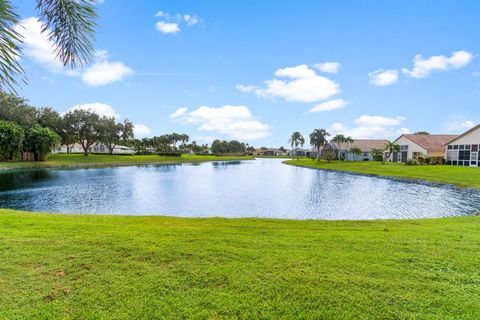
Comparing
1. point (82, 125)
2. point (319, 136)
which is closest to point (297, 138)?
point (319, 136)

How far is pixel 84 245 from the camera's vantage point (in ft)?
16.8

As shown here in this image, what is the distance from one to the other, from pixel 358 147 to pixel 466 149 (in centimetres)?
2949

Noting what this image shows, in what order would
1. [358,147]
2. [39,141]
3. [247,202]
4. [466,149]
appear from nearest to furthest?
[247,202], [466,149], [39,141], [358,147]

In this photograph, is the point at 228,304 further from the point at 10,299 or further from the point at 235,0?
the point at 235,0

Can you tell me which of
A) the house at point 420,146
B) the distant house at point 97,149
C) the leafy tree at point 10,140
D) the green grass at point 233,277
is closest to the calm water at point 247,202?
the green grass at point 233,277

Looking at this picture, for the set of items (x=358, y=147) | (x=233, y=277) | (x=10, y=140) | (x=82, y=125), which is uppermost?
(x=82, y=125)

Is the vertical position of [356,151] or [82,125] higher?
[82,125]

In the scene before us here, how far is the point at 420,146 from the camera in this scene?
47.9 m

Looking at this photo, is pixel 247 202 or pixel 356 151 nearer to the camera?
pixel 247 202

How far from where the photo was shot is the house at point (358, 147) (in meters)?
67.5

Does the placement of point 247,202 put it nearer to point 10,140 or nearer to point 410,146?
point 10,140

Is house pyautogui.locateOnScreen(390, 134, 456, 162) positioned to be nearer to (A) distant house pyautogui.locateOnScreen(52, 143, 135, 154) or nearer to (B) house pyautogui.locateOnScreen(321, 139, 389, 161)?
(B) house pyautogui.locateOnScreen(321, 139, 389, 161)

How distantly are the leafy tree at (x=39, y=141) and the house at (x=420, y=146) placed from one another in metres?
63.9

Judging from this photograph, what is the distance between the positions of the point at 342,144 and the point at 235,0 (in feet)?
198
